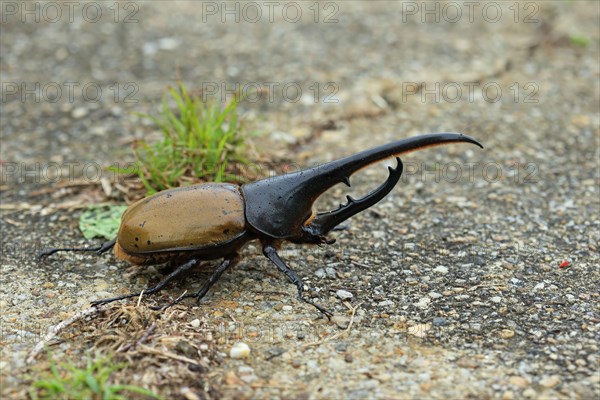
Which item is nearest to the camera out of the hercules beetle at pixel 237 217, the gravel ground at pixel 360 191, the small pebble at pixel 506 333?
the gravel ground at pixel 360 191

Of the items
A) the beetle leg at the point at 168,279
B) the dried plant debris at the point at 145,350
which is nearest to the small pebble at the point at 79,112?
the beetle leg at the point at 168,279
